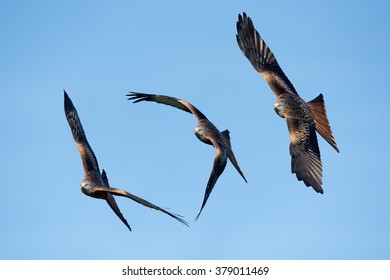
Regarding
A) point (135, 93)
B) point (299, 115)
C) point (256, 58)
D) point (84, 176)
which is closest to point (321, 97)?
point (299, 115)

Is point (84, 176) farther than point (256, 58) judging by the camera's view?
No

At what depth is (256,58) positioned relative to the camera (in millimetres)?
24859

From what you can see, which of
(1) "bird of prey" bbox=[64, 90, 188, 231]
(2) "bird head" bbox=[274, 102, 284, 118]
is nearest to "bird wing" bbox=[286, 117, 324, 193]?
(2) "bird head" bbox=[274, 102, 284, 118]

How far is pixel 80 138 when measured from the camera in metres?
23.7

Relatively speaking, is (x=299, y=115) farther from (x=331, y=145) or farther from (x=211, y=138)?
(x=211, y=138)

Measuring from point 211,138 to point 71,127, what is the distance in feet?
14.2

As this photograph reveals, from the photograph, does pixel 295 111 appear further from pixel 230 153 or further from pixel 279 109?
pixel 230 153

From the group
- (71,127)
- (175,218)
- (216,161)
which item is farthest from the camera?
(71,127)

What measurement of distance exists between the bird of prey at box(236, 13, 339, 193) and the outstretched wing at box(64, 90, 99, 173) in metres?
4.45

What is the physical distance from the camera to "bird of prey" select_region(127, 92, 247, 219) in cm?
2081

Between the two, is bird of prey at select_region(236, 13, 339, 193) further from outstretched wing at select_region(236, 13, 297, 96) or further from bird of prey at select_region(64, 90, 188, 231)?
bird of prey at select_region(64, 90, 188, 231)

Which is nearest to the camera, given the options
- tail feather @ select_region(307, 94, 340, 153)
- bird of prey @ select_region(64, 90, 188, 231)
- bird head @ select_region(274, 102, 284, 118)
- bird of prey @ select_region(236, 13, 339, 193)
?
bird of prey @ select_region(64, 90, 188, 231)

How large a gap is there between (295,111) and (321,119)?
639 millimetres

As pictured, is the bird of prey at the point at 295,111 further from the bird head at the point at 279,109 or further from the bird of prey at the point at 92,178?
the bird of prey at the point at 92,178
